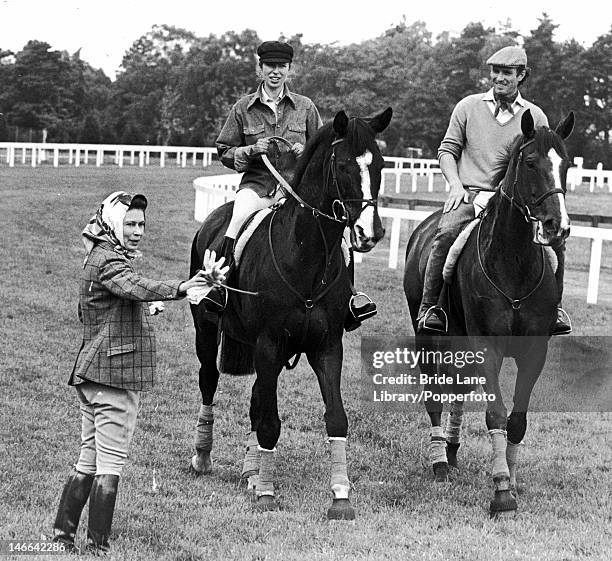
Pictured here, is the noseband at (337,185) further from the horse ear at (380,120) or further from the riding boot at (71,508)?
the riding boot at (71,508)

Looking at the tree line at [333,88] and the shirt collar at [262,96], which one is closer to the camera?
the shirt collar at [262,96]

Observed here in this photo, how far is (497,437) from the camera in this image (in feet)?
24.5

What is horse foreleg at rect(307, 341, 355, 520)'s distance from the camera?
272 inches

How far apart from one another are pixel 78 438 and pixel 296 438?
182cm

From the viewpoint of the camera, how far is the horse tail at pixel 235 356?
8406 millimetres

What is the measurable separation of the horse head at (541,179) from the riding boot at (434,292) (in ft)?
3.92

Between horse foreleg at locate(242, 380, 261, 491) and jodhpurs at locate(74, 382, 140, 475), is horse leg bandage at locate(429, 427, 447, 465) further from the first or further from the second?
jodhpurs at locate(74, 382, 140, 475)

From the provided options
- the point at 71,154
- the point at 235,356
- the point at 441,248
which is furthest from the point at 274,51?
the point at 71,154

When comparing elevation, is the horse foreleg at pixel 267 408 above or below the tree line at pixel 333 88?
below

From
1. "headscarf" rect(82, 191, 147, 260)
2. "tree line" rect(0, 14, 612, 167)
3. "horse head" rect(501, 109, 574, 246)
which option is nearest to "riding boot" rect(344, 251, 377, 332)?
"horse head" rect(501, 109, 574, 246)

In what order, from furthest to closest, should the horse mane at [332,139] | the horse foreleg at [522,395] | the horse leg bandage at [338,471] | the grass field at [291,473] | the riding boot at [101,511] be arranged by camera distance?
1. the horse foreleg at [522,395]
2. the horse leg bandage at [338,471]
3. the horse mane at [332,139]
4. the grass field at [291,473]
5. the riding boot at [101,511]

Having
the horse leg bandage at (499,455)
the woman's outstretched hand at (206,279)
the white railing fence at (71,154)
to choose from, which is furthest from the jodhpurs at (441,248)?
the white railing fence at (71,154)

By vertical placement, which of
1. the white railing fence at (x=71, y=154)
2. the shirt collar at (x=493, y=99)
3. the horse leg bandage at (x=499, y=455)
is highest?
the white railing fence at (x=71, y=154)

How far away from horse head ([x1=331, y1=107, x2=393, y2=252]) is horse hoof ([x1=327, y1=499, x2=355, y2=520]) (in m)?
1.67
